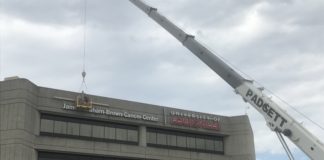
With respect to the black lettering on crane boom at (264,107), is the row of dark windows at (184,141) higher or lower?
higher

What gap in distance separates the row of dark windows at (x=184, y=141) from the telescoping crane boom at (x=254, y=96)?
2355 centimetres

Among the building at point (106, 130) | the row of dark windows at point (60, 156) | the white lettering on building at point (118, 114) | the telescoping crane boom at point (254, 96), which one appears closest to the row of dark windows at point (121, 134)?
the building at point (106, 130)

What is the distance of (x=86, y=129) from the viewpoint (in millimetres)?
63812

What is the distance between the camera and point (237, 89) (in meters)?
43.6

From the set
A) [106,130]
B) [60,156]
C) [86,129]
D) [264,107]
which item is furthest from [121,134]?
[264,107]

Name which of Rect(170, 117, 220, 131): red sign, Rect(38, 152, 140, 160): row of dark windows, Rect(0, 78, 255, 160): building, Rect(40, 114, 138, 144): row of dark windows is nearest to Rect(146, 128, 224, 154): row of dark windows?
Rect(0, 78, 255, 160): building

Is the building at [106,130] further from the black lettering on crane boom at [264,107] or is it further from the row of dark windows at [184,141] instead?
the black lettering on crane boom at [264,107]

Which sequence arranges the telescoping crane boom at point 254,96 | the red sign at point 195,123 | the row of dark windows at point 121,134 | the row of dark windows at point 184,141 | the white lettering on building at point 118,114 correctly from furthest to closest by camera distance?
the red sign at point 195,123 < the row of dark windows at point 184,141 < the white lettering on building at point 118,114 < the row of dark windows at point 121,134 < the telescoping crane boom at point 254,96

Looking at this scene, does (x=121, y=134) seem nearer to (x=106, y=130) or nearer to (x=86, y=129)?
(x=106, y=130)

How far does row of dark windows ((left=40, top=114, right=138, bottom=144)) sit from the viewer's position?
61.7 meters

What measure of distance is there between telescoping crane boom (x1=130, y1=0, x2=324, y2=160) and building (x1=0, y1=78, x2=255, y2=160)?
18073mm

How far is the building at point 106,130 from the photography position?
58.4 metres

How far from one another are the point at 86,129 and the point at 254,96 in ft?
87.4

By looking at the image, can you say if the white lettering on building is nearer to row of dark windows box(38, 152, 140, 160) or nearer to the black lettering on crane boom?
row of dark windows box(38, 152, 140, 160)
